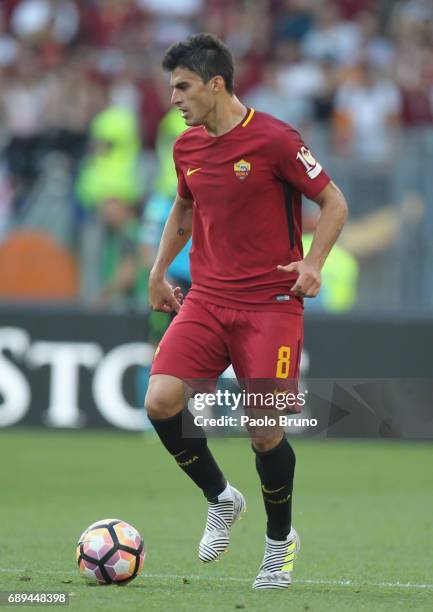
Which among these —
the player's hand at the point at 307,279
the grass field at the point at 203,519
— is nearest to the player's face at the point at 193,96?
the player's hand at the point at 307,279

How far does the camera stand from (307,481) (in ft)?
38.9

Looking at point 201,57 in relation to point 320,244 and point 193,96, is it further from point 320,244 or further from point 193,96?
point 320,244

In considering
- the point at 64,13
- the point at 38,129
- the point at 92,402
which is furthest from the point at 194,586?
the point at 64,13

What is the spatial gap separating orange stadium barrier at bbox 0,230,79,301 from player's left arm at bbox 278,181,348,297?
793 cm

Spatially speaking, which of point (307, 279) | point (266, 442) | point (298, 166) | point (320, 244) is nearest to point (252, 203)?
point (298, 166)

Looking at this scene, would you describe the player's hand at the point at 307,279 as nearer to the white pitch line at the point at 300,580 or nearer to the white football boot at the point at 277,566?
the white football boot at the point at 277,566

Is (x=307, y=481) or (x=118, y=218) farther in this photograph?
(x=118, y=218)

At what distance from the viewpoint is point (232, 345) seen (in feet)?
23.0

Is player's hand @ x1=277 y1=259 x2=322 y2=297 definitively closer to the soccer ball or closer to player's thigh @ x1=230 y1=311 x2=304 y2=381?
player's thigh @ x1=230 y1=311 x2=304 y2=381

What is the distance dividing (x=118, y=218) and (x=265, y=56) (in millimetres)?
4467

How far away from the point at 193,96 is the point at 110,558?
212 centimetres

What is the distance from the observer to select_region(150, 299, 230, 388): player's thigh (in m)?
6.93

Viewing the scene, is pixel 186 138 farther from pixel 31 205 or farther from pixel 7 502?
pixel 31 205

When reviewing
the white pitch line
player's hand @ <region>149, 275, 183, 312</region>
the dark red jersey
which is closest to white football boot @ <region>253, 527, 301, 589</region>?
the white pitch line
